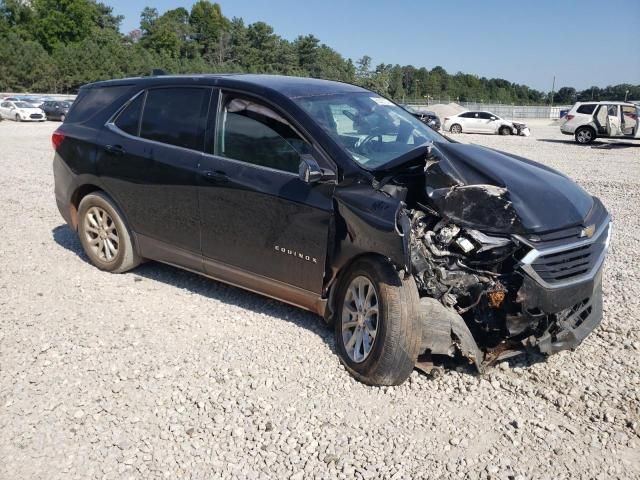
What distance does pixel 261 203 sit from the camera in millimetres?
4250

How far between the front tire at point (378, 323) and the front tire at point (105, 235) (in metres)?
2.46

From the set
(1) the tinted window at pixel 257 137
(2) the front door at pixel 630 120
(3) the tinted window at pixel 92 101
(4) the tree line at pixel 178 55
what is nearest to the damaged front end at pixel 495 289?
(1) the tinted window at pixel 257 137

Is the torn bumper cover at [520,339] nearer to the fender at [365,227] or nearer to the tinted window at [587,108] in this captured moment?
the fender at [365,227]

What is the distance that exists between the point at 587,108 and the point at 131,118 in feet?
76.5

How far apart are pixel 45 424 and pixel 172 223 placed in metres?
2.02

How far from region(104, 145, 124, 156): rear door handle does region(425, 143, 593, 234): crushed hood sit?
288 centimetres

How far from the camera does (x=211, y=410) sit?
11.4 ft

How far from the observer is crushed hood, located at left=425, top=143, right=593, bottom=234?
A: 3.49 meters

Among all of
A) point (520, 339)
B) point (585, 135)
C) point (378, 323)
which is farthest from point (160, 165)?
point (585, 135)

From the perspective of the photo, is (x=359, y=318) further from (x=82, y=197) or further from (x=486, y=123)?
(x=486, y=123)

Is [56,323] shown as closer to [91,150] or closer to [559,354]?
[91,150]

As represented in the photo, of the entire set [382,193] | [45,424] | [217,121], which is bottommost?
[45,424]

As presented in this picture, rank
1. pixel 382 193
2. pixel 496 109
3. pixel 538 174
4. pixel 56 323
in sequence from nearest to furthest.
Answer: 1. pixel 382 193
2. pixel 538 174
3. pixel 56 323
4. pixel 496 109

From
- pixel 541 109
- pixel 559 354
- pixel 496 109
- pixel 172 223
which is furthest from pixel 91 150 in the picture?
pixel 541 109
